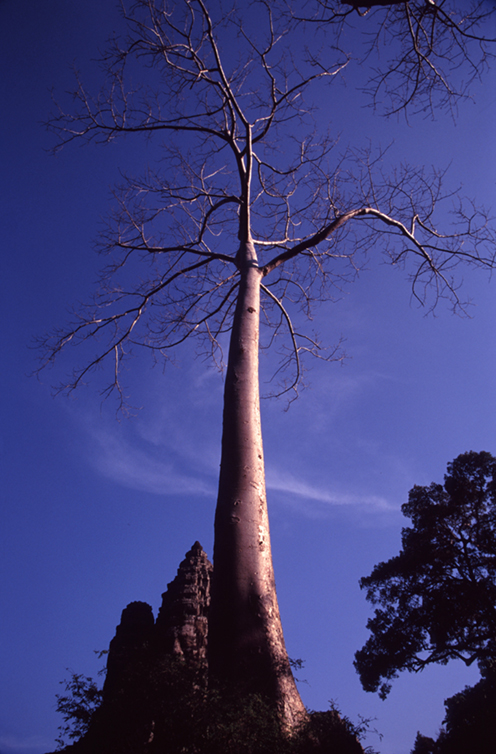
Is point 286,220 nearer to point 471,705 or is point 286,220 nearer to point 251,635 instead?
point 251,635

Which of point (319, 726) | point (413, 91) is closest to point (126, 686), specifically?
point (319, 726)

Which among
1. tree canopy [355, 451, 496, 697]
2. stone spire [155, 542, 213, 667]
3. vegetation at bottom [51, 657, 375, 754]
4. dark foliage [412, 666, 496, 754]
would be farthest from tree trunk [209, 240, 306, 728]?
tree canopy [355, 451, 496, 697]

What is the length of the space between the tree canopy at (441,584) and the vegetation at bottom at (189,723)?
10.1 m

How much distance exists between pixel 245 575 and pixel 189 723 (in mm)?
821

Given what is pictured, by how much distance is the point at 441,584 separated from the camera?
10883mm

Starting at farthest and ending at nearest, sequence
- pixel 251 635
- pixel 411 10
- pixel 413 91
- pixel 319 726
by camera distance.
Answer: pixel 413 91 → pixel 411 10 → pixel 251 635 → pixel 319 726

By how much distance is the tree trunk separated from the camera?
7.66 ft

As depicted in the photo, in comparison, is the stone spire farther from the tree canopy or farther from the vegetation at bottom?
the tree canopy

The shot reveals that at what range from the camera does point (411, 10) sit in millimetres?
3771

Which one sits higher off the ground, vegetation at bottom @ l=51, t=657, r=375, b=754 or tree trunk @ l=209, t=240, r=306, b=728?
tree trunk @ l=209, t=240, r=306, b=728

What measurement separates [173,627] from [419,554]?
27.4 feet

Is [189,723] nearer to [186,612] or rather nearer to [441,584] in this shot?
[186,612]

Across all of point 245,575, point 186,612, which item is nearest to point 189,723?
point 245,575

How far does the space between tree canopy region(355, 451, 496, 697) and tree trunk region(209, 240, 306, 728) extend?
396 inches
